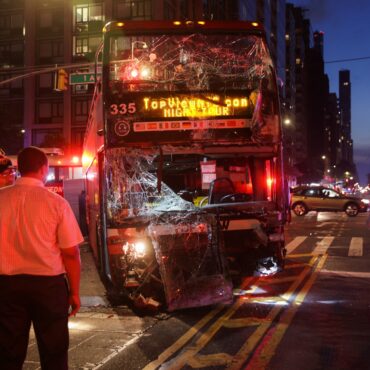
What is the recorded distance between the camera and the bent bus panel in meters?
8.40

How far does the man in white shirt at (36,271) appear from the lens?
3.79m

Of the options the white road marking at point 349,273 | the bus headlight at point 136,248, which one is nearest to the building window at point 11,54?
the white road marking at point 349,273

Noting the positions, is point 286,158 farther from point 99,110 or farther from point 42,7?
point 42,7

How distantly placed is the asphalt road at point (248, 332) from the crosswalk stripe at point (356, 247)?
3.87 meters

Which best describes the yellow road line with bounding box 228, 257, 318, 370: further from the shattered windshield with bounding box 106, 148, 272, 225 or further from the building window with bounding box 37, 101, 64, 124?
the building window with bounding box 37, 101, 64, 124

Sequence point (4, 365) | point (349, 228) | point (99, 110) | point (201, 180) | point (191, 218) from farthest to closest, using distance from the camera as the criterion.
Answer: point (349, 228)
point (201, 180)
point (99, 110)
point (191, 218)
point (4, 365)

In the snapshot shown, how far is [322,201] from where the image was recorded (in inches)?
1264

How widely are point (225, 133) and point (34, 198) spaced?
5.51 metres

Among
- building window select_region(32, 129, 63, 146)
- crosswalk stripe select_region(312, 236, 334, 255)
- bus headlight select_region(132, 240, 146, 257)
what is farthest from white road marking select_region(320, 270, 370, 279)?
building window select_region(32, 129, 63, 146)

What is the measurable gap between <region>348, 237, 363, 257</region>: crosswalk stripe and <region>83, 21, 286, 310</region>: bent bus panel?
5.18m

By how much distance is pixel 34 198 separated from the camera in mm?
3895

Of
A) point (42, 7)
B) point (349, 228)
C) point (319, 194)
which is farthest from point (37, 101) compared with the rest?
point (349, 228)

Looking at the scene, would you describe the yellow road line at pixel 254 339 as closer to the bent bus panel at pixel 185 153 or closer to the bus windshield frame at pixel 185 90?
the bent bus panel at pixel 185 153

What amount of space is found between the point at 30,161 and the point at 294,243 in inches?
551
